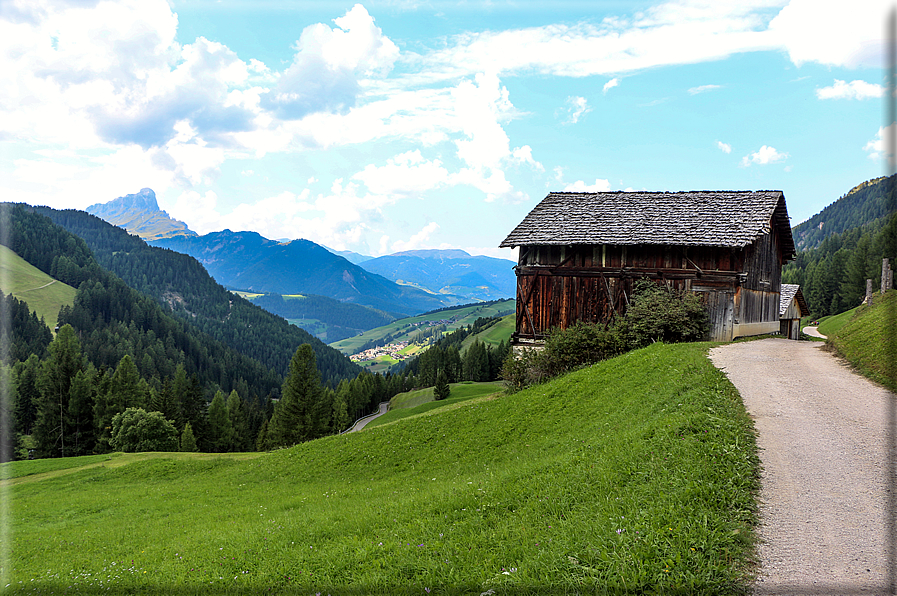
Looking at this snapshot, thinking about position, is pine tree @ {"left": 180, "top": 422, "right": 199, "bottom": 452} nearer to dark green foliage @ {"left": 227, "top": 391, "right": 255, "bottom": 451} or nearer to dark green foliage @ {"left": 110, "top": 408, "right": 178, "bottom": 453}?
dark green foliage @ {"left": 110, "top": 408, "right": 178, "bottom": 453}

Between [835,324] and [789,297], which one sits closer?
[789,297]

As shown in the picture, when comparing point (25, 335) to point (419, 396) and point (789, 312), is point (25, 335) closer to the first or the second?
point (419, 396)

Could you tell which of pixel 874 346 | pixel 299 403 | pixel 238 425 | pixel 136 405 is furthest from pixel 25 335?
pixel 874 346

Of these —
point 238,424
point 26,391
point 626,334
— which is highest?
point 626,334

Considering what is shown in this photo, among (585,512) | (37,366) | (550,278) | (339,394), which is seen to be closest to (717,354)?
(550,278)

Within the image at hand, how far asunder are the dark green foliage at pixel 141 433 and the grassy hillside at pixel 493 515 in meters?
51.3

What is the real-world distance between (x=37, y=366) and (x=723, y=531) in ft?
431

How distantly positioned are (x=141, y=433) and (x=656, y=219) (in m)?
70.1

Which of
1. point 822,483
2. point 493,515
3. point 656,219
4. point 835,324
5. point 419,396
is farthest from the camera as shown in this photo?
point 419,396

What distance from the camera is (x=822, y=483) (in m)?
8.07

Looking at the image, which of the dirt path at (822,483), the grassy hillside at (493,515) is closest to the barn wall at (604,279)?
the grassy hillside at (493,515)

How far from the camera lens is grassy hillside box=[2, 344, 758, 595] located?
6658mm

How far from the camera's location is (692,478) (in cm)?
799

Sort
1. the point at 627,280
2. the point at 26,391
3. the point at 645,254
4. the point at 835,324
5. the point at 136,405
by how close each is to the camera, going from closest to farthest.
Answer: the point at 645,254
the point at 627,280
the point at 835,324
the point at 136,405
the point at 26,391
